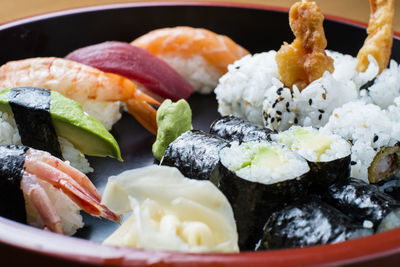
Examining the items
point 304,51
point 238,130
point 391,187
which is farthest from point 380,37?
point 238,130

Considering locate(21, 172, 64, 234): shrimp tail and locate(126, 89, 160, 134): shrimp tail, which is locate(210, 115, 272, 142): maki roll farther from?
locate(21, 172, 64, 234): shrimp tail

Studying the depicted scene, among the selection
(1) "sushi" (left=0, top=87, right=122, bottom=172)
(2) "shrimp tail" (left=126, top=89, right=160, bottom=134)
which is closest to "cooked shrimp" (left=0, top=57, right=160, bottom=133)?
(2) "shrimp tail" (left=126, top=89, right=160, bottom=134)

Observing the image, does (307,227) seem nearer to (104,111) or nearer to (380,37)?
(380,37)

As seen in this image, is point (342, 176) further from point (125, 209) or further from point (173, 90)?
point (173, 90)

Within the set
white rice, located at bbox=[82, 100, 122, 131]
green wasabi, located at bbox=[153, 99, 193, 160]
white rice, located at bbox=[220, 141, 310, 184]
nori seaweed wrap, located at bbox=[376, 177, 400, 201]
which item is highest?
white rice, located at bbox=[220, 141, 310, 184]

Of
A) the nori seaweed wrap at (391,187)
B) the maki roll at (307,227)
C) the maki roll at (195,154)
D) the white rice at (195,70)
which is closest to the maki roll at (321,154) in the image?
the maki roll at (307,227)

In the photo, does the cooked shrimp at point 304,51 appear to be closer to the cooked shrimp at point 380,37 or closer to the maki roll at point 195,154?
the cooked shrimp at point 380,37


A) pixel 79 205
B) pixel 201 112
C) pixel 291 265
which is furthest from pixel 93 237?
pixel 201 112
